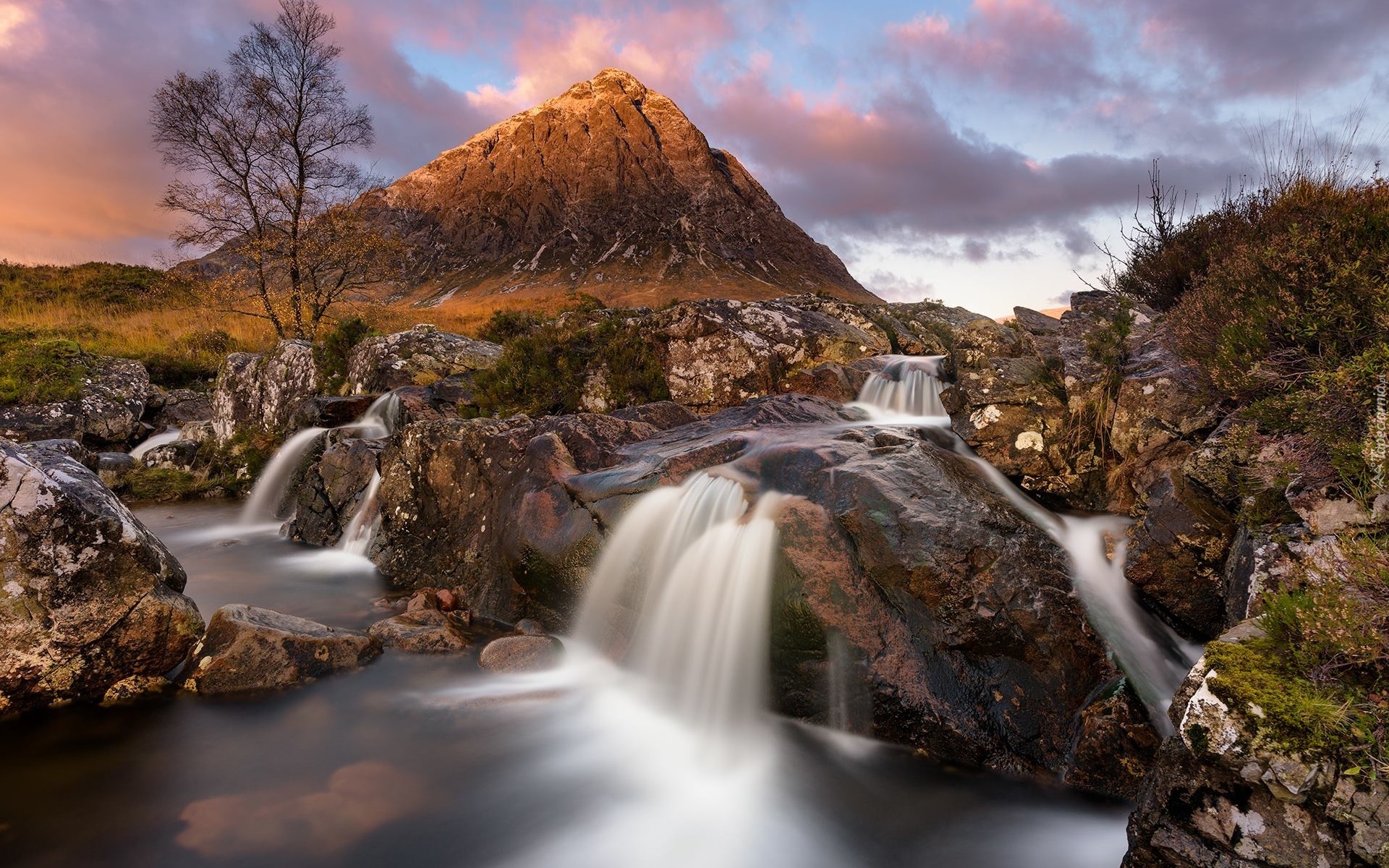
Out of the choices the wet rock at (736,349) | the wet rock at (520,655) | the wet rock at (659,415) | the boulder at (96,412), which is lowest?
the wet rock at (520,655)

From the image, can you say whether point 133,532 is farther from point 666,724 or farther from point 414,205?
point 414,205

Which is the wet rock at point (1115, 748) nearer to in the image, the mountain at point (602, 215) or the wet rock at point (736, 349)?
the wet rock at point (736, 349)

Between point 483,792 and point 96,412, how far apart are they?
19144 millimetres

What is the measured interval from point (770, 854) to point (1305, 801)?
2893 millimetres

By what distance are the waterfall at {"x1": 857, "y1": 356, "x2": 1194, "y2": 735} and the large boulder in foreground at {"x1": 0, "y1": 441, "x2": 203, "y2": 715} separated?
817cm

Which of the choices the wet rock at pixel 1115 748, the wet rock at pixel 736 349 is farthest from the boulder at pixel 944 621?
the wet rock at pixel 736 349

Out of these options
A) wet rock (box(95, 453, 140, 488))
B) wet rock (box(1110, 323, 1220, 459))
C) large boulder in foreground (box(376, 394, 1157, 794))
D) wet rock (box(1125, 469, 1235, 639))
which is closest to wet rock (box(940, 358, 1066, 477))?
wet rock (box(1110, 323, 1220, 459))

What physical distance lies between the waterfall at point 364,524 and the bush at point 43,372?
12611 mm

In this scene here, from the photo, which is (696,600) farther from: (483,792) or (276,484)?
(276,484)

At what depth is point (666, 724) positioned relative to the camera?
5684 mm

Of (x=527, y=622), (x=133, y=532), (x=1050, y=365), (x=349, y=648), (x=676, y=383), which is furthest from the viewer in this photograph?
(x=676, y=383)

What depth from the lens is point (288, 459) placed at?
1307 cm

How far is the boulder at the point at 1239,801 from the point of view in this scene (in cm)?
250

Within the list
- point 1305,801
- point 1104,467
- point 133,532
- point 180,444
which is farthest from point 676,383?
point 180,444
